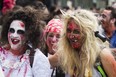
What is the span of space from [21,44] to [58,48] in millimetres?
446

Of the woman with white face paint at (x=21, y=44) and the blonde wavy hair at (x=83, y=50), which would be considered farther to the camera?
the woman with white face paint at (x=21, y=44)

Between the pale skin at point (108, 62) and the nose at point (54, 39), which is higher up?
the pale skin at point (108, 62)

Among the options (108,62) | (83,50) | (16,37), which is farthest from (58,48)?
(108,62)

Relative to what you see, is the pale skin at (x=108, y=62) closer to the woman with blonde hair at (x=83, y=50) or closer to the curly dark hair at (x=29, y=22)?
the woman with blonde hair at (x=83, y=50)

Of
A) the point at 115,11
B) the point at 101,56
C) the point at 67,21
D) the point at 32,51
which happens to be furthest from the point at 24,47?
the point at 115,11

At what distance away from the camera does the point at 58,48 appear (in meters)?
5.32

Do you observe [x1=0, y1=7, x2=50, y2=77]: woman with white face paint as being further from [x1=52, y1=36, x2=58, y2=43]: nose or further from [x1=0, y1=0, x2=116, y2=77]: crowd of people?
[x1=52, y1=36, x2=58, y2=43]: nose

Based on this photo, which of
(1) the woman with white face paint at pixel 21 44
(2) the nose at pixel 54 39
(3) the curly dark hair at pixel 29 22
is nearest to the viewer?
(1) the woman with white face paint at pixel 21 44

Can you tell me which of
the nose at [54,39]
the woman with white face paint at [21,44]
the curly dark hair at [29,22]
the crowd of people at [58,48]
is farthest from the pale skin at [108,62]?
the nose at [54,39]

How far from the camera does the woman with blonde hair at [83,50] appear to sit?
194 inches

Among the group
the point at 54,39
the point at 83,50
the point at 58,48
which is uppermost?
the point at 83,50

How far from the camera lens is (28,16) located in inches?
213

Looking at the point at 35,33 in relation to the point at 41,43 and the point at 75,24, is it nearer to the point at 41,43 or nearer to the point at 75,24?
the point at 41,43

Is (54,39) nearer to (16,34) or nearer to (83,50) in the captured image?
(16,34)
